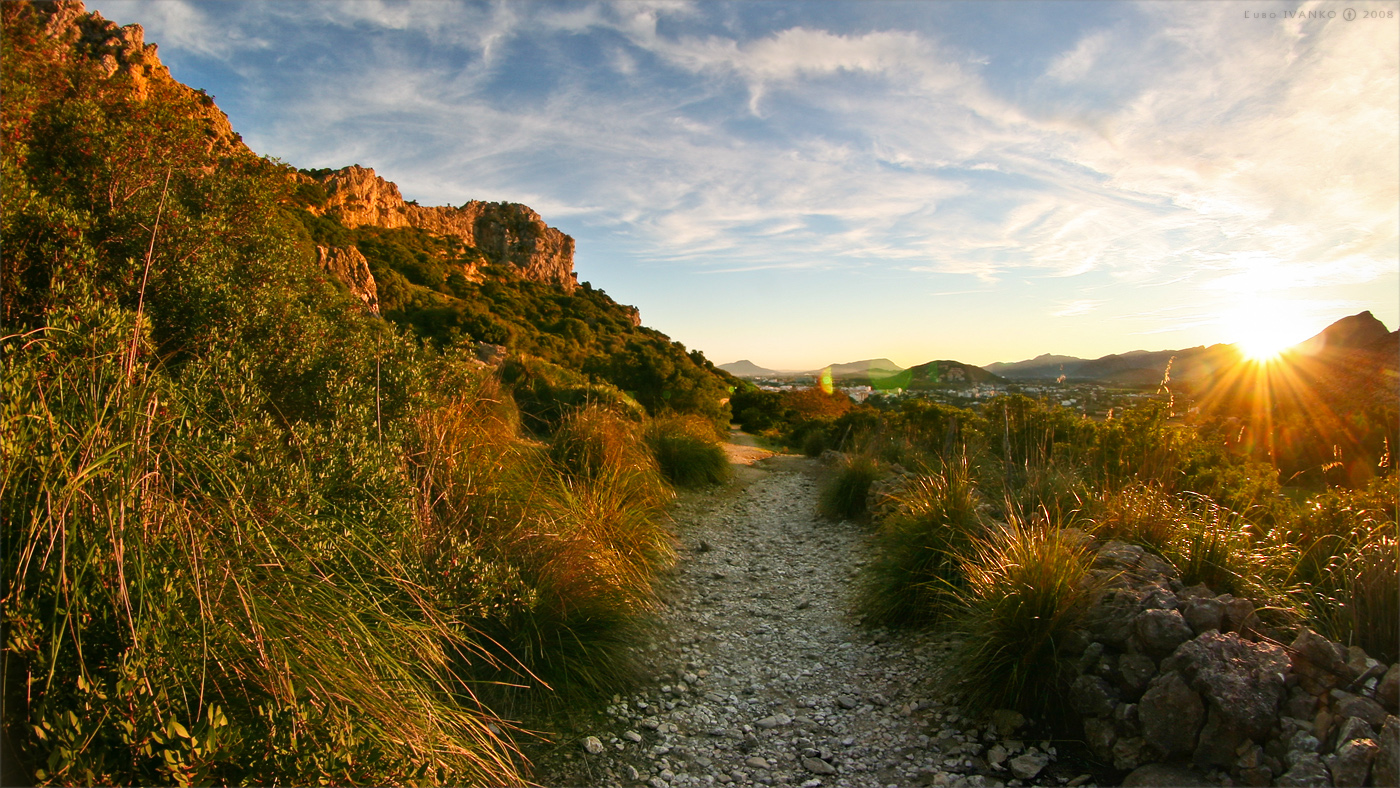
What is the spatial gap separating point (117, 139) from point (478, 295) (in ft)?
127

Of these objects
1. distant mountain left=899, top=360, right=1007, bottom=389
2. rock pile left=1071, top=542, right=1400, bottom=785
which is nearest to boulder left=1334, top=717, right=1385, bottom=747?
rock pile left=1071, top=542, right=1400, bottom=785

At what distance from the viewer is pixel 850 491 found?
8.70 meters

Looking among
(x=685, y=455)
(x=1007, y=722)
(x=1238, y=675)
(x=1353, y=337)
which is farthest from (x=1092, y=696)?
(x=1353, y=337)

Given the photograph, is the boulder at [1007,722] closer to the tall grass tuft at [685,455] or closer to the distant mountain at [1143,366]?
the distant mountain at [1143,366]

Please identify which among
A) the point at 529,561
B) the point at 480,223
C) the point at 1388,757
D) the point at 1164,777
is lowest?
Answer: the point at 1164,777

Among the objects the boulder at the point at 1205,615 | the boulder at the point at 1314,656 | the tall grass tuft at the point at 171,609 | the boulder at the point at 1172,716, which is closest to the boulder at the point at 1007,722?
the boulder at the point at 1172,716

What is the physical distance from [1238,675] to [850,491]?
5.92m

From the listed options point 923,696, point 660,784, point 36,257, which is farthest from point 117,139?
point 923,696

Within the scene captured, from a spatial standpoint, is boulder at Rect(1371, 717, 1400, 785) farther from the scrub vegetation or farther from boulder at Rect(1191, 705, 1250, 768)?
the scrub vegetation

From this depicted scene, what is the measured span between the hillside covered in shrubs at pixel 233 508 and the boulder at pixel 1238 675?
3.02m

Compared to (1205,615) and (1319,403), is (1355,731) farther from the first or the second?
(1319,403)

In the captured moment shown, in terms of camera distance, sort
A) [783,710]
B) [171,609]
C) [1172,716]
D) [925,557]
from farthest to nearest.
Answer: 1. [925,557]
2. [783,710]
3. [1172,716]
4. [171,609]

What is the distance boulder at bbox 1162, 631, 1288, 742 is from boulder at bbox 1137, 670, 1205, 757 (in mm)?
61

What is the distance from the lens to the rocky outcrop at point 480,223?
4591 cm
